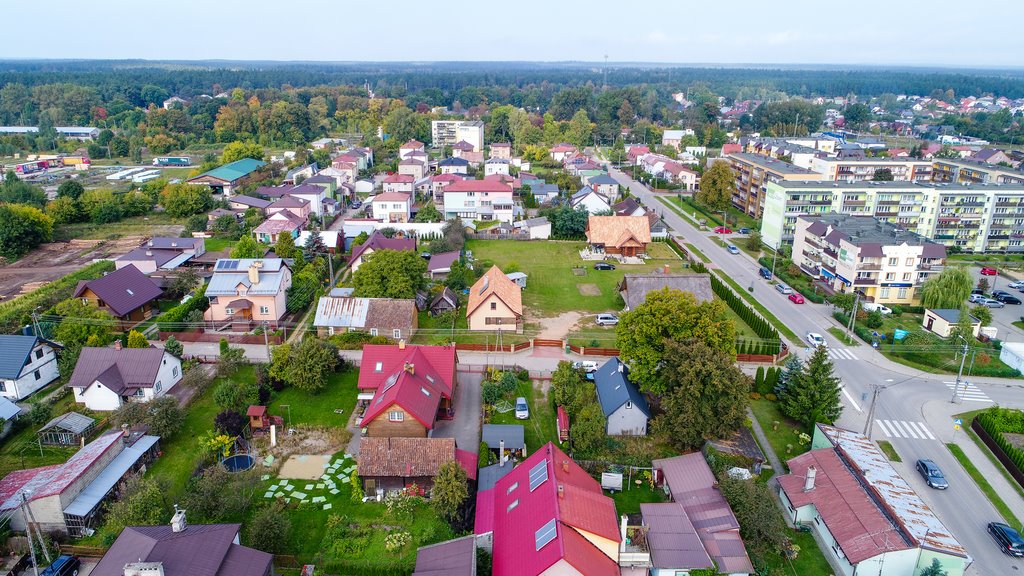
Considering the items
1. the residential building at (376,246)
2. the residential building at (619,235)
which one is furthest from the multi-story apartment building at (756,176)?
the residential building at (376,246)

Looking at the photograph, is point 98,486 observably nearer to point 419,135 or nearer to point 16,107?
point 419,135

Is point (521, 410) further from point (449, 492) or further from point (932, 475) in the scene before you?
point (932, 475)

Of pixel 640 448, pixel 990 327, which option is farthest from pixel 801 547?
pixel 990 327

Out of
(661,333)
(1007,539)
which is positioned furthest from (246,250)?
(1007,539)

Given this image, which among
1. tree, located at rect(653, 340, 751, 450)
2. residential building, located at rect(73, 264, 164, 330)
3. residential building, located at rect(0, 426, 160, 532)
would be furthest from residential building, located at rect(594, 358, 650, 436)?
residential building, located at rect(73, 264, 164, 330)

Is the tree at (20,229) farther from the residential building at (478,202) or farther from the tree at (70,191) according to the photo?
the residential building at (478,202)
